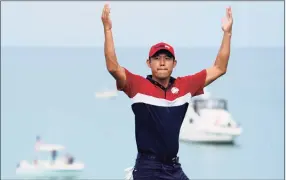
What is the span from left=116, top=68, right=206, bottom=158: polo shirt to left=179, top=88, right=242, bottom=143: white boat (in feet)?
117

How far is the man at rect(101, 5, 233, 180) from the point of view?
672 cm

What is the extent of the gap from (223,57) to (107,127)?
44.9 m

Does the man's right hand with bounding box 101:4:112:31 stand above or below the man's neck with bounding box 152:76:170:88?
above

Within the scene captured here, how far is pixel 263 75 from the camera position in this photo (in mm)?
102938

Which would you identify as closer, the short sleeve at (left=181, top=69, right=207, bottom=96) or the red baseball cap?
the red baseball cap

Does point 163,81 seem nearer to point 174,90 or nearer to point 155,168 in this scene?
point 174,90

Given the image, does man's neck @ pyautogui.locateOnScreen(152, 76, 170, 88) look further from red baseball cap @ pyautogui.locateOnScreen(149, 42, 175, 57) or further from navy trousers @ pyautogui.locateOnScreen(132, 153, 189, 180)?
navy trousers @ pyautogui.locateOnScreen(132, 153, 189, 180)

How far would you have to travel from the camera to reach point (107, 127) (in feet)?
170

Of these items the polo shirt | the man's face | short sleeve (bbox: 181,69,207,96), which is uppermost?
the man's face

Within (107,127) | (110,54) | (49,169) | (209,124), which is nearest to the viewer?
(110,54)

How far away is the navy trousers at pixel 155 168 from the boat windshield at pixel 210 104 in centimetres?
3704

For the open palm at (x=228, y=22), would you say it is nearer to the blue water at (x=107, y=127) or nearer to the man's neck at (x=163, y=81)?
the man's neck at (x=163, y=81)

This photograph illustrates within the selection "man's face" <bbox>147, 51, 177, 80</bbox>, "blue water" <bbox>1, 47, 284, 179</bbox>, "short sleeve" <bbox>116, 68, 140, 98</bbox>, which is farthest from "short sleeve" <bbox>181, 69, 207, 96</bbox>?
"blue water" <bbox>1, 47, 284, 179</bbox>

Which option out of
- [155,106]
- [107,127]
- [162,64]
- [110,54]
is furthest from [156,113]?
[107,127]
